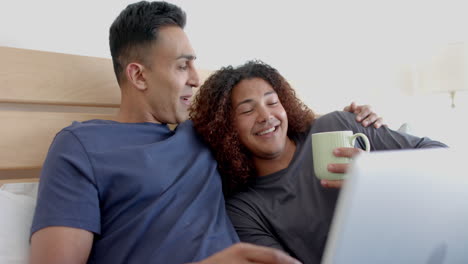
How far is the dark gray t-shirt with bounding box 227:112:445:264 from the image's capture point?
3.66 feet

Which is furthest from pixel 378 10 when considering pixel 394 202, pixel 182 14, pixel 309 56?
pixel 394 202

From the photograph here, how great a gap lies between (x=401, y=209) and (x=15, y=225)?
91 cm

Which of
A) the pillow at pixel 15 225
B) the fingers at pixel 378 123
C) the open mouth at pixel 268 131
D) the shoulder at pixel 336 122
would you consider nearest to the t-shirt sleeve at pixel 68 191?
the pillow at pixel 15 225

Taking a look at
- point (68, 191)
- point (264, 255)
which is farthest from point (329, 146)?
point (68, 191)

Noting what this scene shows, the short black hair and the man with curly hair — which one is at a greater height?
the short black hair

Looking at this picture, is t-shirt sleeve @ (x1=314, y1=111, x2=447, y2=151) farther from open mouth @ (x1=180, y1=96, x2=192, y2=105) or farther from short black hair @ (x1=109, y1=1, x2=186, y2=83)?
short black hair @ (x1=109, y1=1, x2=186, y2=83)

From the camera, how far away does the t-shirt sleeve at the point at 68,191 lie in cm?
87

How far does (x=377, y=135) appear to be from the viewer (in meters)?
1.25

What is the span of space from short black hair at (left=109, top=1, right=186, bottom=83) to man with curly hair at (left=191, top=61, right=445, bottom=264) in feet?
0.85

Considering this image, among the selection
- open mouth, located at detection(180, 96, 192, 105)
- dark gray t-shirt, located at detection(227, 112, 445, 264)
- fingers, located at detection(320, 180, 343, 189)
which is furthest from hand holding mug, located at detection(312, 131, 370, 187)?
open mouth, located at detection(180, 96, 192, 105)

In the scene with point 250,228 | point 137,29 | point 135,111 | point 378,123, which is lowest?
→ point 250,228

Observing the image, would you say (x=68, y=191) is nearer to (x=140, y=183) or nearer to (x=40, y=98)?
(x=140, y=183)

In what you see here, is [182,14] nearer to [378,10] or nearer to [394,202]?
[394,202]

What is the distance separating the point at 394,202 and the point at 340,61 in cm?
195
